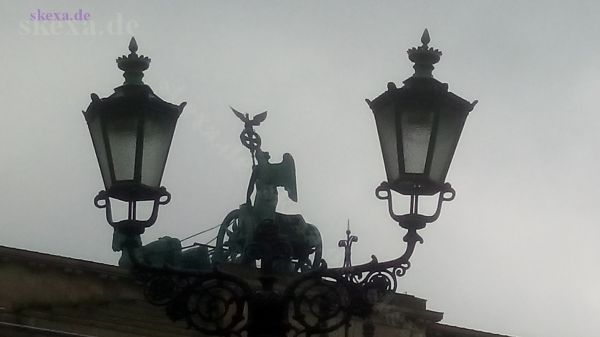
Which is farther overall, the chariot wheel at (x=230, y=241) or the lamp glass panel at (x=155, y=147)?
the chariot wheel at (x=230, y=241)

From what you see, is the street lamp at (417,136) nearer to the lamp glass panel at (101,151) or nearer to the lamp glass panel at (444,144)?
the lamp glass panel at (444,144)

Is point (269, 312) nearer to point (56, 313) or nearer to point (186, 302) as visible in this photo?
point (186, 302)

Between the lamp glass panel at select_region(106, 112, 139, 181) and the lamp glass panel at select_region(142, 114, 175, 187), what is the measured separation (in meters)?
0.07

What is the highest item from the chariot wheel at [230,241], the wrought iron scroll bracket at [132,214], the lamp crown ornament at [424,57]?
the chariot wheel at [230,241]

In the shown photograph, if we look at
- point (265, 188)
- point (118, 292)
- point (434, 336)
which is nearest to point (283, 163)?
point (265, 188)

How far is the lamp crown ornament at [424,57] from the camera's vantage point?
10258 mm

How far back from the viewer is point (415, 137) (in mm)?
9812

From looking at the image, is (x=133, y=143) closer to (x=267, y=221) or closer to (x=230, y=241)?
(x=267, y=221)

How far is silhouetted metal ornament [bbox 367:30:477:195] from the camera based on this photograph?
9812mm

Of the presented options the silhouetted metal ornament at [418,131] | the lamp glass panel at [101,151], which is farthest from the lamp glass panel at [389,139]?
the lamp glass panel at [101,151]

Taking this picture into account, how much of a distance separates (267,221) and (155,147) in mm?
812

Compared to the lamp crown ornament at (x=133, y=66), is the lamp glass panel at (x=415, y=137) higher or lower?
lower

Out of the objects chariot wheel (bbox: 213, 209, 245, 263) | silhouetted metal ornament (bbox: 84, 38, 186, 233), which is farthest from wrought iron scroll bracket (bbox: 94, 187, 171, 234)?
chariot wheel (bbox: 213, 209, 245, 263)

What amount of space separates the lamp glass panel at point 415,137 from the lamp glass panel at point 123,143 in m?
1.52
